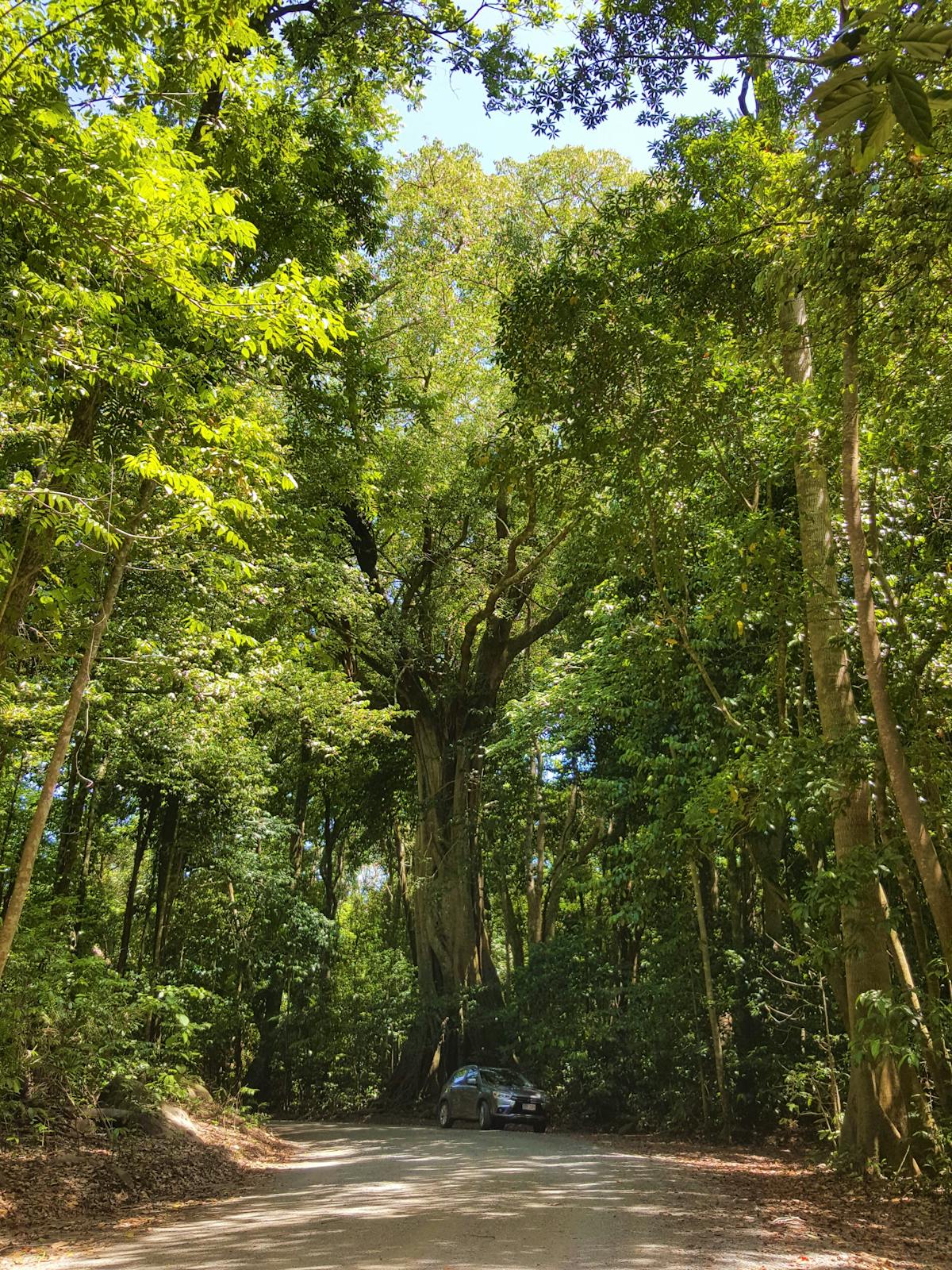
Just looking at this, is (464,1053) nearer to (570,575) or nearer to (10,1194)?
(570,575)

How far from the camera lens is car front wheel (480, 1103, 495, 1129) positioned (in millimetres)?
14930

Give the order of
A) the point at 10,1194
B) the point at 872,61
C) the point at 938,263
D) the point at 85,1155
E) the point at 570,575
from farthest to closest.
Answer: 1. the point at 570,575
2. the point at 85,1155
3. the point at 10,1194
4. the point at 938,263
5. the point at 872,61

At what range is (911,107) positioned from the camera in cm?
174

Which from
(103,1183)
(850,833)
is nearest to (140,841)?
(103,1183)

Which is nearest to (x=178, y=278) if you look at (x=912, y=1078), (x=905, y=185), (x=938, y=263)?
(x=905, y=185)

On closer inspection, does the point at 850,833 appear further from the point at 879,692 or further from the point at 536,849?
the point at 536,849

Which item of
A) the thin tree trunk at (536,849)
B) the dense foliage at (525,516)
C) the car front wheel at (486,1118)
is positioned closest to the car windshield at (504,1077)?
the car front wheel at (486,1118)

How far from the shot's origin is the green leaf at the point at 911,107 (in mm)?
1719

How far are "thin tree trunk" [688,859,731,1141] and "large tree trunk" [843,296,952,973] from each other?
688cm

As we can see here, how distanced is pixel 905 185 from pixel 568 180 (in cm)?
1641

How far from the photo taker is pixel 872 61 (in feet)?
5.96

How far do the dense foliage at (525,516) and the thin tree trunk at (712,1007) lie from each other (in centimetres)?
7

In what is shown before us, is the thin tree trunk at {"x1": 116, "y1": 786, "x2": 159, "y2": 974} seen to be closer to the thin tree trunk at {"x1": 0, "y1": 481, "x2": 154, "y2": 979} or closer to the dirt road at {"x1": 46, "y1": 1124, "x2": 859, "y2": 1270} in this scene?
the dirt road at {"x1": 46, "y1": 1124, "x2": 859, "y2": 1270}

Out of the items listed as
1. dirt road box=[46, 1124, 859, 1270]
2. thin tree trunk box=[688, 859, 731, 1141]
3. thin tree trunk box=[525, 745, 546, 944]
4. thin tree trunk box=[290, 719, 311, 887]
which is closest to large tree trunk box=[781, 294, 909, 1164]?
dirt road box=[46, 1124, 859, 1270]
